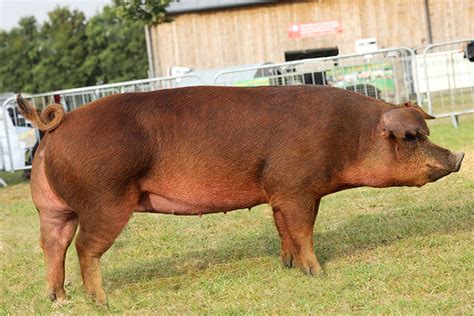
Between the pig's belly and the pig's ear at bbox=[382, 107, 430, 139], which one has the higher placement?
the pig's ear at bbox=[382, 107, 430, 139]

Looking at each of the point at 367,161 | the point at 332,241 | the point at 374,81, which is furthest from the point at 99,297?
the point at 374,81

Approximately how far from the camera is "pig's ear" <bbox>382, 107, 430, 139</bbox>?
19.6 feet

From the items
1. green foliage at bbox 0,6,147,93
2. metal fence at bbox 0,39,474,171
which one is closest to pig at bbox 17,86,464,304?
metal fence at bbox 0,39,474,171

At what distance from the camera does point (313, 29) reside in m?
30.4

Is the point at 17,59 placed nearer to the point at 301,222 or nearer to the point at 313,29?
the point at 313,29

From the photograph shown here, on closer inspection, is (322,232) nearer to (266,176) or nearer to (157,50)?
(266,176)

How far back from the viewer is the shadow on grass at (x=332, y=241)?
6746 mm

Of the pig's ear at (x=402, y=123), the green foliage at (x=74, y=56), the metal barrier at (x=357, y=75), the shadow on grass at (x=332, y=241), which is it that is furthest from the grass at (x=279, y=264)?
the green foliage at (x=74, y=56)

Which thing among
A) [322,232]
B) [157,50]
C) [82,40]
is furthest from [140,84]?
[82,40]

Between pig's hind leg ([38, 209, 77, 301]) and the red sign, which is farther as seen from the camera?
the red sign

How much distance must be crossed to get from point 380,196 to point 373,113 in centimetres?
319

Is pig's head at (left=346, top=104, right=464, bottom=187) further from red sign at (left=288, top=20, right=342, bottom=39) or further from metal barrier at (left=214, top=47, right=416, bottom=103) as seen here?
red sign at (left=288, top=20, right=342, bottom=39)

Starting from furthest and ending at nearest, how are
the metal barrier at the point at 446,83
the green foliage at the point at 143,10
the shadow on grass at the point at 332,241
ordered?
1. the green foliage at the point at 143,10
2. the metal barrier at the point at 446,83
3. the shadow on grass at the point at 332,241

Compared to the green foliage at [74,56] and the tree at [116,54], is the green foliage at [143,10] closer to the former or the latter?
the green foliage at [74,56]
